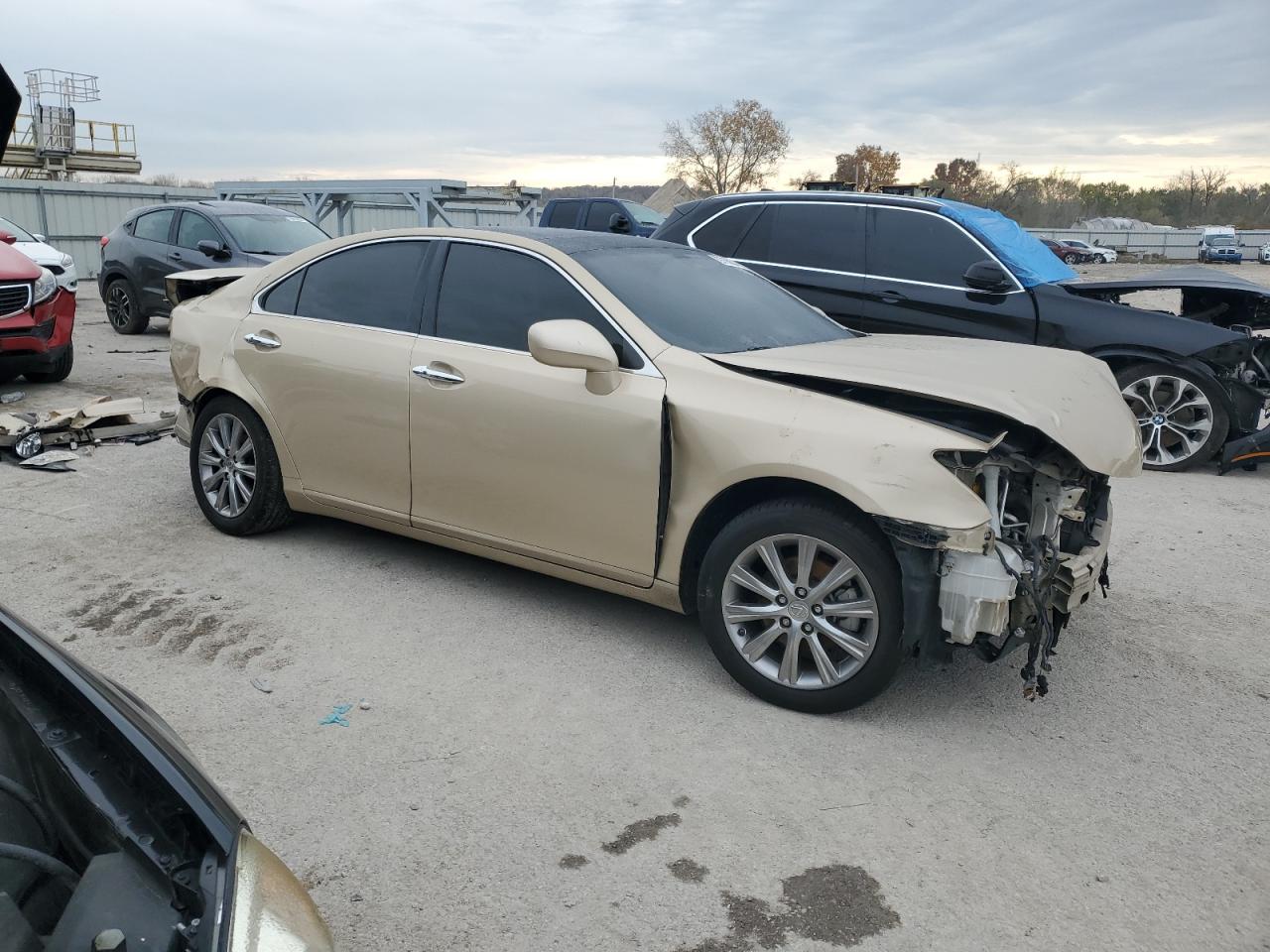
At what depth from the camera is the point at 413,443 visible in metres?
4.54

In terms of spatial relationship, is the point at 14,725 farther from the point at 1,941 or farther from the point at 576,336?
the point at 576,336

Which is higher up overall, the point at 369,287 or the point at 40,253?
the point at 40,253

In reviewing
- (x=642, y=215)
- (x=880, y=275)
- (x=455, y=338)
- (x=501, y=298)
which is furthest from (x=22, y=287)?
(x=642, y=215)

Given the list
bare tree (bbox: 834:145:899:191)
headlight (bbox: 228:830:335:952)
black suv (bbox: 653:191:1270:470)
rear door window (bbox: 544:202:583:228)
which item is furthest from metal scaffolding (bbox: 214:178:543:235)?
bare tree (bbox: 834:145:899:191)

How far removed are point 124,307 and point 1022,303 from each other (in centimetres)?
1140

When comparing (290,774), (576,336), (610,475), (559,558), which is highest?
(576,336)

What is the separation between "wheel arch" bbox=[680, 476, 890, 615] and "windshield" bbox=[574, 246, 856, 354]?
0.61 meters

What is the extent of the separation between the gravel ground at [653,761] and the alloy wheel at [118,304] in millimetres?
9222

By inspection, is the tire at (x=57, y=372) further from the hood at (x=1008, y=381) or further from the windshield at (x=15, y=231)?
the hood at (x=1008, y=381)

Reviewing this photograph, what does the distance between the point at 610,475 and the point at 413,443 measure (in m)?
1.06

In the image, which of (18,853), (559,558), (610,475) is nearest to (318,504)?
(559,558)

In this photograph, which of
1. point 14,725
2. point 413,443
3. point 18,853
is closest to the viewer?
point 18,853

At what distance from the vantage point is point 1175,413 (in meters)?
7.44

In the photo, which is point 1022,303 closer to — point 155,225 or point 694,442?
point 694,442
